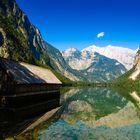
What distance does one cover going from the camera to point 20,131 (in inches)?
1169

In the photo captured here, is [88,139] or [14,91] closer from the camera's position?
[88,139]

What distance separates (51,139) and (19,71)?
29.2m

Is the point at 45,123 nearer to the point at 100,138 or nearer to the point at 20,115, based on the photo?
the point at 20,115

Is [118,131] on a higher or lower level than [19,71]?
lower

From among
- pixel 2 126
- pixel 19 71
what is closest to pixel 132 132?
pixel 2 126

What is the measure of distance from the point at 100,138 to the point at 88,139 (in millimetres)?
1323

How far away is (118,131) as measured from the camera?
33125 millimetres

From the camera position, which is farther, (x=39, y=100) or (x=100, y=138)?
(x=39, y=100)

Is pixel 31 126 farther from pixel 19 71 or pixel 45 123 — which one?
pixel 19 71

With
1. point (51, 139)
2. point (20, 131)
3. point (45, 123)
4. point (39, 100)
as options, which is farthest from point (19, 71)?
point (51, 139)

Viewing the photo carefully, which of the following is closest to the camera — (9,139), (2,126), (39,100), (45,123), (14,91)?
(9,139)

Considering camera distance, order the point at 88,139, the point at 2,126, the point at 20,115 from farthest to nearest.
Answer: the point at 20,115 < the point at 2,126 < the point at 88,139

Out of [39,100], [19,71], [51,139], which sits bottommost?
[51,139]

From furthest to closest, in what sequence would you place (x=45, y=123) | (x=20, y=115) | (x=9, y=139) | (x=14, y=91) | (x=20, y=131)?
(x=14, y=91)
(x=20, y=115)
(x=45, y=123)
(x=20, y=131)
(x=9, y=139)
